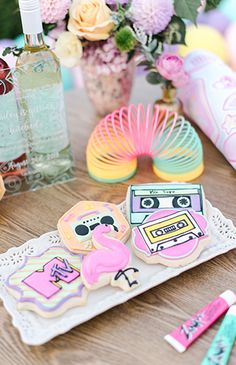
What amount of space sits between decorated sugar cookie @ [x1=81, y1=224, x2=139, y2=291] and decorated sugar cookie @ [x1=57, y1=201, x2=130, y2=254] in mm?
30

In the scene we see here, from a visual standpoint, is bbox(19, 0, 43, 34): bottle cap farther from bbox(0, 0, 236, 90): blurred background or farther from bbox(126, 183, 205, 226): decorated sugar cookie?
bbox(0, 0, 236, 90): blurred background

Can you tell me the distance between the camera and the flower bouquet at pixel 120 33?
864 mm

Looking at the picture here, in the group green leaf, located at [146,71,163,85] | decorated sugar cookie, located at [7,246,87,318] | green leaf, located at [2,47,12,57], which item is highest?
green leaf, located at [2,47,12,57]

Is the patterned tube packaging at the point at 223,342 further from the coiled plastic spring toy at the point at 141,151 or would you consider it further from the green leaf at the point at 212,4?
the green leaf at the point at 212,4

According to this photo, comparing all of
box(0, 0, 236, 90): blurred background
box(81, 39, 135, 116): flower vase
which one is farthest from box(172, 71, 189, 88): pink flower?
box(0, 0, 236, 90): blurred background

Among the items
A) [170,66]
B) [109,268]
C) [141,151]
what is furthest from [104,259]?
[170,66]

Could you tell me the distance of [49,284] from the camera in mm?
657

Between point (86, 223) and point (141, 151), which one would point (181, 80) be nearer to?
point (141, 151)

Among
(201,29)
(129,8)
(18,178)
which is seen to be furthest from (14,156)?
(201,29)

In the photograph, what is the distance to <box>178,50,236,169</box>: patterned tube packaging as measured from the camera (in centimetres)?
90

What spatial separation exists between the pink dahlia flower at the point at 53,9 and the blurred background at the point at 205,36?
58 cm

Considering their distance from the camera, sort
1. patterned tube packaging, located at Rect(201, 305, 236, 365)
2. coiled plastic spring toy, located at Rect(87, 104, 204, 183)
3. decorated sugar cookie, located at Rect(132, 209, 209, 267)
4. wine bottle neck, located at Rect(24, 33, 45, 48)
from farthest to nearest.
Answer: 1. coiled plastic spring toy, located at Rect(87, 104, 204, 183)
2. wine bottle neck, located at Rect(24, 33, 45, 48)
3. decorated sugar cookie, located at Rect(132, 209, 209, 267)
4. patterned tube packaging, located at Rect(201, 305, 236, 365)

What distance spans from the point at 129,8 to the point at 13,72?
23 centimetres

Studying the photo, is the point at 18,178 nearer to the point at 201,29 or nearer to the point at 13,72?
the point at 13,72
